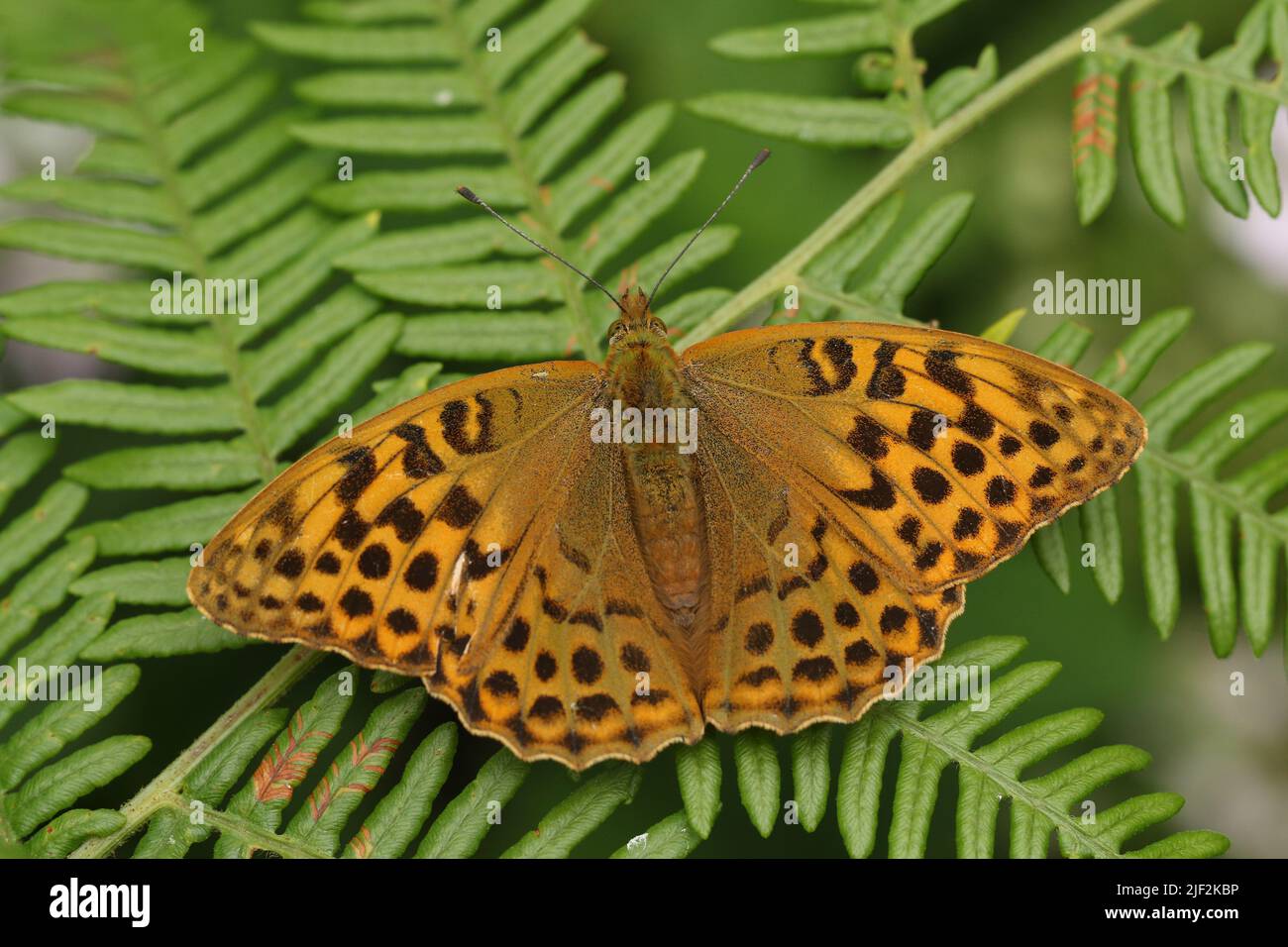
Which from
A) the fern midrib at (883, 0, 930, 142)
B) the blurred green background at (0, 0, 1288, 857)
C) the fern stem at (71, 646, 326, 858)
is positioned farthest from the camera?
the blurred green background at (0, 0, 1288, 857)

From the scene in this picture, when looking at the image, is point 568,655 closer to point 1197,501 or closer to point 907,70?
point 1197,501

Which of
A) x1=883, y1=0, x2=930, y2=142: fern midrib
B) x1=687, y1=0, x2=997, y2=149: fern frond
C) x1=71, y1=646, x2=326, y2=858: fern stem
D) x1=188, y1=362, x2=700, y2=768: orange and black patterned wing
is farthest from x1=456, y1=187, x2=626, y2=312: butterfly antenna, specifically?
x1=71, y1=646, x2=326, y2=858: fern stem

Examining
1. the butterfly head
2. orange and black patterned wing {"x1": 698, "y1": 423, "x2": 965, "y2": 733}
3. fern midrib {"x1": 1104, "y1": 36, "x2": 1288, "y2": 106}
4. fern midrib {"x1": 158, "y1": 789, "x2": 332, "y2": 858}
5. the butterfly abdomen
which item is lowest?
fern midrib {"x1": 158, "y1": 789, "x2": 332, "y2": 858}

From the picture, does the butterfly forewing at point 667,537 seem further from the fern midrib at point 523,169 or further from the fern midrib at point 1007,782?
the fern midrib at point 523,169

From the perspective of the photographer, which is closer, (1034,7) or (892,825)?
(892,825)

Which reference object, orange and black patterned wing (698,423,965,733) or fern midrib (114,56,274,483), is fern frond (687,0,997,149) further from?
fern midrib (114,56,274,483)
